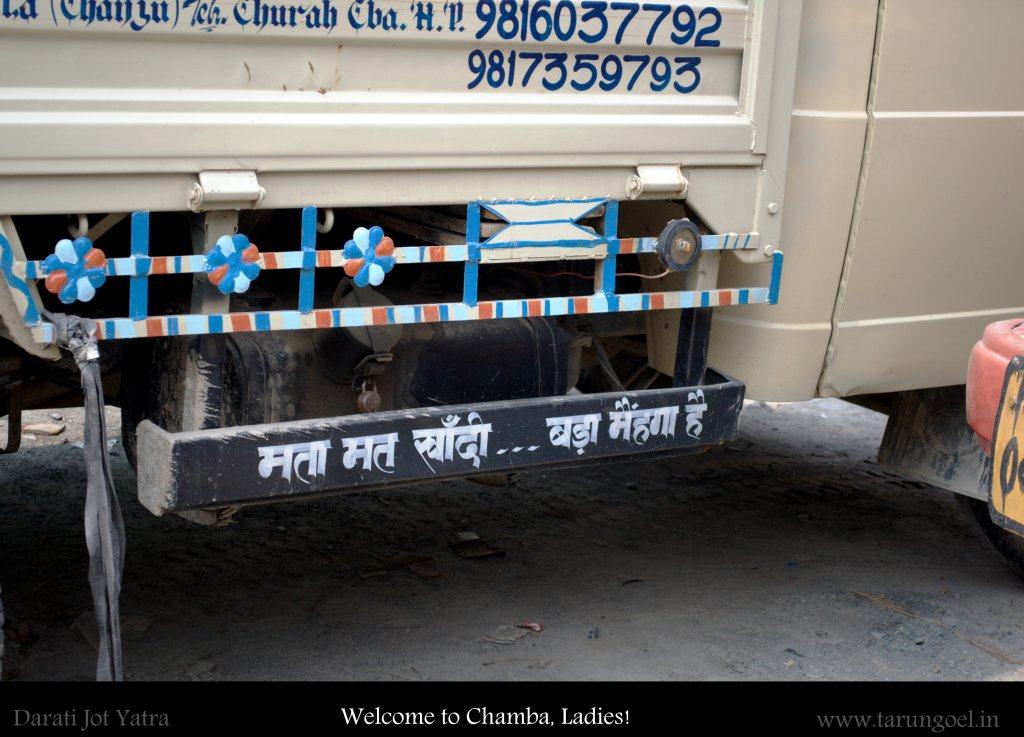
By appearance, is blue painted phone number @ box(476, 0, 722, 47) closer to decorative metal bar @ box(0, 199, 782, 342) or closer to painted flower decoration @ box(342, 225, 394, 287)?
decorative metal bar @ box(0, 199, 782, 342)

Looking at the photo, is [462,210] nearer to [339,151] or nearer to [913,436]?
[339,151]

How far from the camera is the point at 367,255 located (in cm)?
259

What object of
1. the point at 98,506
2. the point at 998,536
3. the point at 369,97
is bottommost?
the point at 998,536

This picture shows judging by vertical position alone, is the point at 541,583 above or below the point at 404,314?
below

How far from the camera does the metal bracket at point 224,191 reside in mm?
2385

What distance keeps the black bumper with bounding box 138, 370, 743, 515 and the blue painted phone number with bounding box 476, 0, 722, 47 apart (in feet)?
2.93

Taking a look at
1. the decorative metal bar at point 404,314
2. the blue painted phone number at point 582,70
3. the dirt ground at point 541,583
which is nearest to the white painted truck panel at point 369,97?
the blue painted phone number at point 582,70

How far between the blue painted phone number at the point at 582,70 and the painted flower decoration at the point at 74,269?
0.93 m

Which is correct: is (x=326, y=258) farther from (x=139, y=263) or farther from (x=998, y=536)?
(x=998, y=536)

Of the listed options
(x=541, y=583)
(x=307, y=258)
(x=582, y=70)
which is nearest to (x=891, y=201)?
(x=582, y=70)

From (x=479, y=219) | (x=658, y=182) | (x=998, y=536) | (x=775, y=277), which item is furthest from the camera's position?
(x=998, y=536)

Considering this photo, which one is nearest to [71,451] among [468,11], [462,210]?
[462,210]

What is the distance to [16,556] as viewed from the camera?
3771 millimetres

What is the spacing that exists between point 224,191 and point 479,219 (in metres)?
0.63
